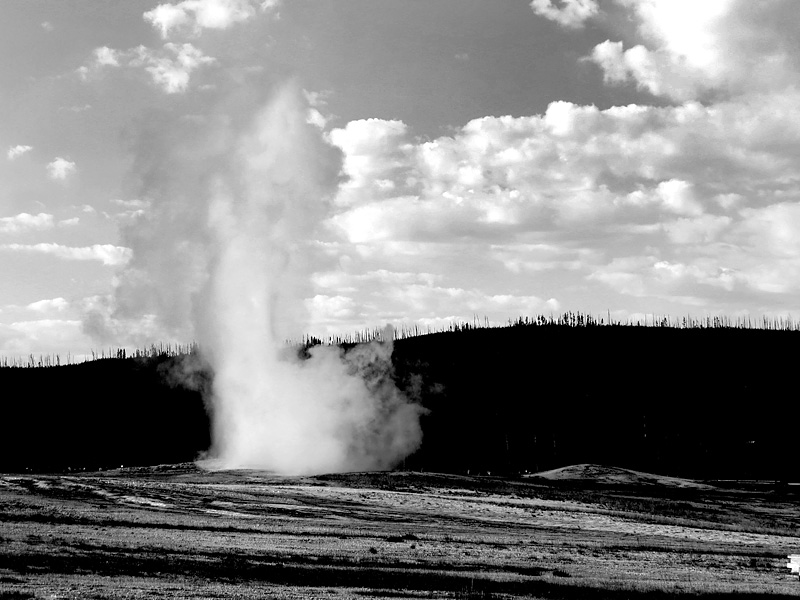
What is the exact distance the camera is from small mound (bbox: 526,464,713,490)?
9638 centimetres

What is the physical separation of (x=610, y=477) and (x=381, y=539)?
2424 inches

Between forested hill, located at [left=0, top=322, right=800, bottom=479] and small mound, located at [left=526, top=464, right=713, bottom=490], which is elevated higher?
forested hill, located at [left=0, top=322, right=800, bottom=479]

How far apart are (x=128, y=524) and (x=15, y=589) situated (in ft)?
75.4

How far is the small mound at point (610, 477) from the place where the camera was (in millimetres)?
96375

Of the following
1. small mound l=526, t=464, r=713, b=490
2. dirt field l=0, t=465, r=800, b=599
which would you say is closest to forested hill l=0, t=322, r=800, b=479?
small mound l=526, t=464, r=713, b=490

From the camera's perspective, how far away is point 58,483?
65.8 m

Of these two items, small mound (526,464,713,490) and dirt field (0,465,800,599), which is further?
small mound (526,464,713,490)

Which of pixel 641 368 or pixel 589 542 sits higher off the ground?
pixel 641 368

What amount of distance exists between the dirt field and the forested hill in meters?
49.0

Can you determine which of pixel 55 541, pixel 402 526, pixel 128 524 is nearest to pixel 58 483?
pixel 128 524

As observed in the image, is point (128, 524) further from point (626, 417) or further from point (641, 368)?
point (641, 368)

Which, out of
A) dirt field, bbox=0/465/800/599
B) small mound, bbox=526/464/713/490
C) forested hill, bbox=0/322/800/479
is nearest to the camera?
dirt field, bbox=0/465/800/599

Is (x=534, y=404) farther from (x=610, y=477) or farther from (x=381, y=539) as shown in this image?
(x=381, y=539)

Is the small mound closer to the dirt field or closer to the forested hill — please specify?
the dirt field
